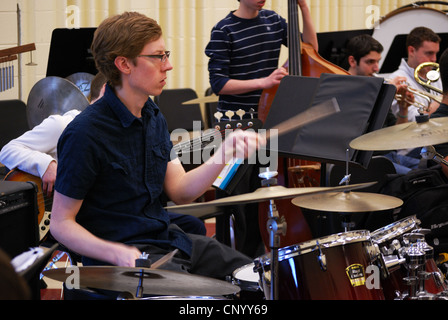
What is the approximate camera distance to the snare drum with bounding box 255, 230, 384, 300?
1995 millimetres

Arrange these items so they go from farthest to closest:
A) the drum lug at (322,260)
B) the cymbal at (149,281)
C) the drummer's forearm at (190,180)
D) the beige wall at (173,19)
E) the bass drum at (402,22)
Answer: the bass drum at (402,22)
the beige wall at (173,19)
the drummer's forearm at (190,180)
the drum lug at (322,260)
the cymbal at (149,281)

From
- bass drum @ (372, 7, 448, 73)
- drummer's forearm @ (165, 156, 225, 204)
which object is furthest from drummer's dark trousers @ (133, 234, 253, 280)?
bass drum @ (372, 7, 448, 73)

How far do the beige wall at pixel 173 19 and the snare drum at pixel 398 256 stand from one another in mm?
3304

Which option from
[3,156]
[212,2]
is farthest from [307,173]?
[212,2]

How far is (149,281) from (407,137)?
1.19 meters

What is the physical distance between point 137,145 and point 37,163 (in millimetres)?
862

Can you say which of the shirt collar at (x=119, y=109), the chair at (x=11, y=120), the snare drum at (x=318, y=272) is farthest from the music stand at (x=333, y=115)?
the chair at (x=11, y=120)

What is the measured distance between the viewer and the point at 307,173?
10.7ft

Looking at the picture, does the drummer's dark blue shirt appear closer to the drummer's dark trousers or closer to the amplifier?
the drummer's dark trousers

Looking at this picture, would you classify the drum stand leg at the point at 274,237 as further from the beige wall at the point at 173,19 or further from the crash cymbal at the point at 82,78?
the beige wall at the point at 173,19

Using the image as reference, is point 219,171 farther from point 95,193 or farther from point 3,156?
point 3,156

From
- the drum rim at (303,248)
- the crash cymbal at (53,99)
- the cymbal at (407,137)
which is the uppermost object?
the crash cymbal at (53,99)

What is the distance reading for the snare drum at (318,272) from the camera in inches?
78.5
